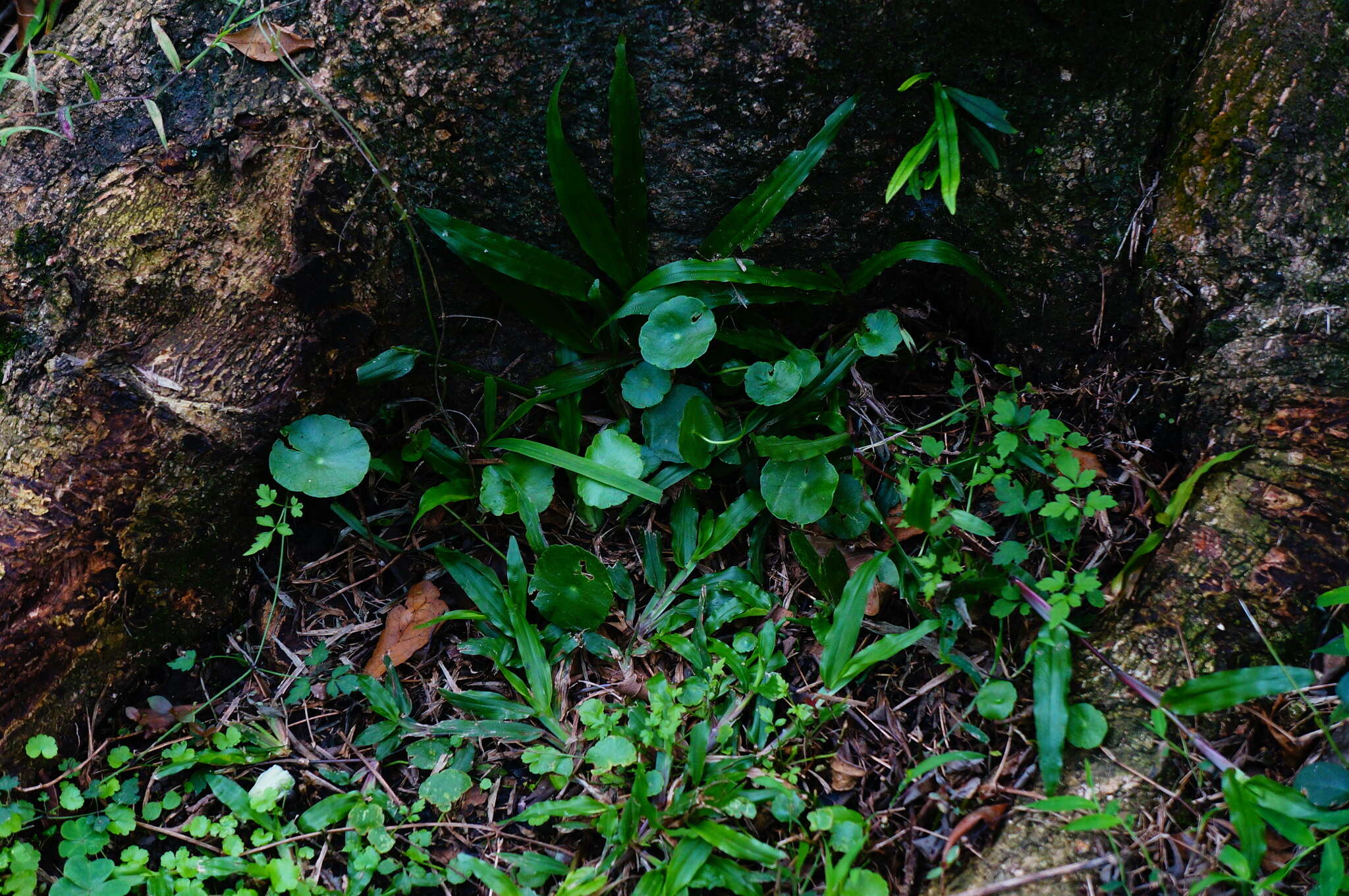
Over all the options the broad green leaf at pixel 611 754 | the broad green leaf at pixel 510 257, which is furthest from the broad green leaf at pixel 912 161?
the broad green leaf at pixel 611 754

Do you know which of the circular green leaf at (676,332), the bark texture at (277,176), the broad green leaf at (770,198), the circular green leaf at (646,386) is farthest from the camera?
the circular green leaf at (646,386)

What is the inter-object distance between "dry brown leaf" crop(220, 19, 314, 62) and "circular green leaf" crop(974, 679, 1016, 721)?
2.03 meters

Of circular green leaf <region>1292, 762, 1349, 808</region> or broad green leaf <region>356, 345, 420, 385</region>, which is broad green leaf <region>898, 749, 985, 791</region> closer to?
circular green leaf <region>1292, 762, 1349, 808</region>

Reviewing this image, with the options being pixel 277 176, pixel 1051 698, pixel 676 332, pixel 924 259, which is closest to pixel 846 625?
pixel 1051 698

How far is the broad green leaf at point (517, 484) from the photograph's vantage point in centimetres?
206

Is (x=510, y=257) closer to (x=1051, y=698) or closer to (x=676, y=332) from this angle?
(x=676, y=332)

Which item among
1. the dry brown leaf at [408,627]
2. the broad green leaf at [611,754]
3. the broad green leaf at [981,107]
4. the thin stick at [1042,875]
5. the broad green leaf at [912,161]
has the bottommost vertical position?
the dry brown leaf at [408,627]

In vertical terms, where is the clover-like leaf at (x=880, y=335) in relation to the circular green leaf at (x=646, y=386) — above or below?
above

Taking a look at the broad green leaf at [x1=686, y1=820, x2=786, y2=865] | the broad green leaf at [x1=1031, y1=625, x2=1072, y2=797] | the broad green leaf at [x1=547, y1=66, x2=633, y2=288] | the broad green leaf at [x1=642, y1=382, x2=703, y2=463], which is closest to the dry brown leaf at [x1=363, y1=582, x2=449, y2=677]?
the broad green leaf at [x1=642, y1=382, x2=703, y2=463]

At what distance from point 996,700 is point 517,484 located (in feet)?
4.01

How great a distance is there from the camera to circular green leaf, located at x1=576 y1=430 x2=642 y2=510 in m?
2.01

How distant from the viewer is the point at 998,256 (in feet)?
6.64

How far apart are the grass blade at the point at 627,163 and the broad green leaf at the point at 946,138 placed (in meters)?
0.69

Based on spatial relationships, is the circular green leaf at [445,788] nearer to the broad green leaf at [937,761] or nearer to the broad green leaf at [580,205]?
the broad green leaf at [937,761]
